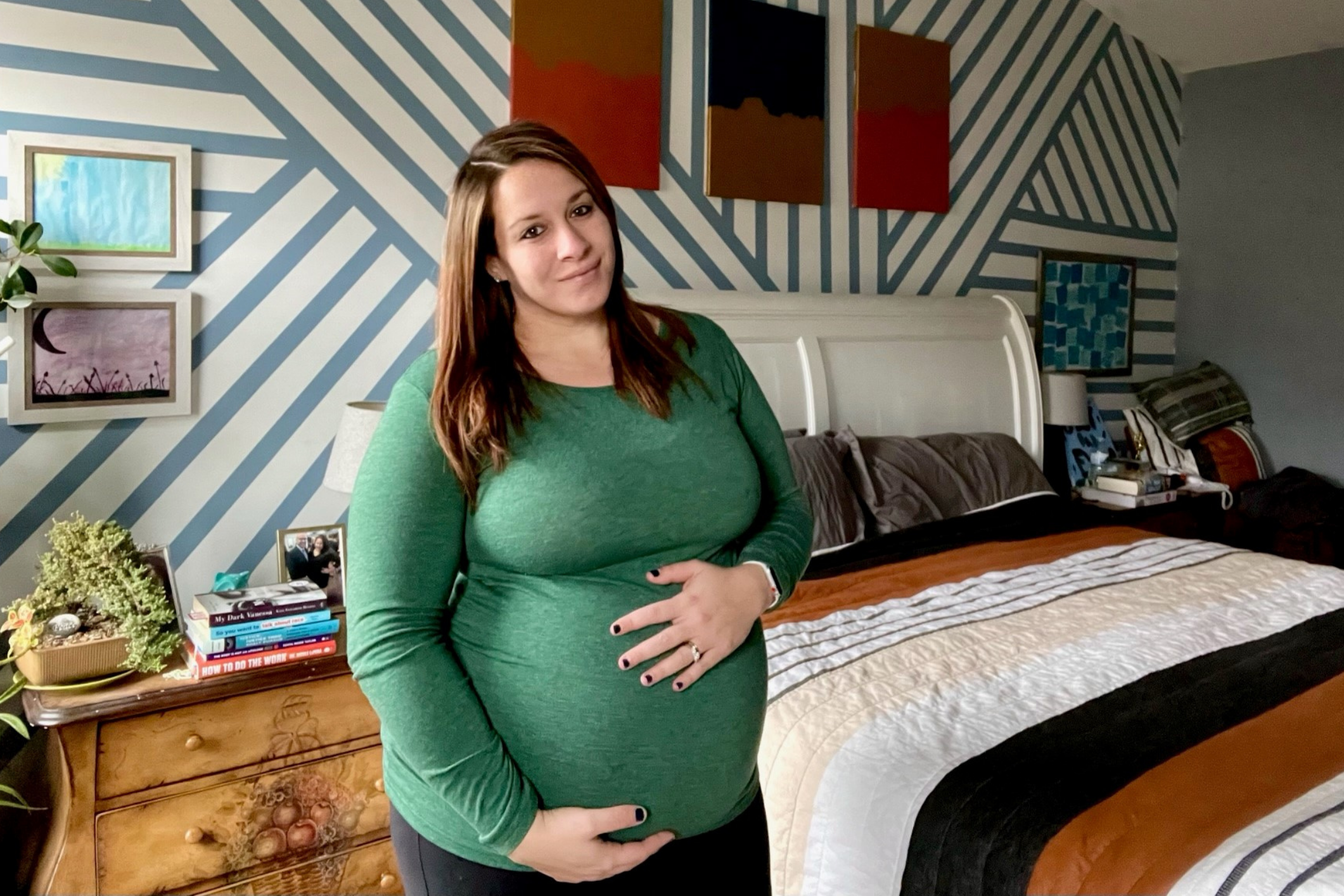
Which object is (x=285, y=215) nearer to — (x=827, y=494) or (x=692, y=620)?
(x=827, y=494)

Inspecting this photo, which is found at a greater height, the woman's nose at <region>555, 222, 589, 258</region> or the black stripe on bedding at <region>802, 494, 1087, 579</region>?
the woman's nose at <region>555, 222, 589, 258</region>

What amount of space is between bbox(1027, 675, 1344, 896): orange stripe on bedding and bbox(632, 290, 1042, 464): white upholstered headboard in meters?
1.67

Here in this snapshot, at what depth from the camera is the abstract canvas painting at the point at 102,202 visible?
2.11 metres

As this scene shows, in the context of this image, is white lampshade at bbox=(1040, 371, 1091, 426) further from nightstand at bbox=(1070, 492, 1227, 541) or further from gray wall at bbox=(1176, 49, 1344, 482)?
gray wall at bbox=(1176, 49, 1344, 482)

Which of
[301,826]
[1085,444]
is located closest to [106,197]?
[301,826]

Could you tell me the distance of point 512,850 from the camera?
0.98 m

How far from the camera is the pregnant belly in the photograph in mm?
1029

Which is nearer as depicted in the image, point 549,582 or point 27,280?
point 549,582

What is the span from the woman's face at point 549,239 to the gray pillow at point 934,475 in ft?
6.35

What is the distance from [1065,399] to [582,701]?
3.33 meters

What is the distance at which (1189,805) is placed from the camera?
147cm

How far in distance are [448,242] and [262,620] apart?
114 cm

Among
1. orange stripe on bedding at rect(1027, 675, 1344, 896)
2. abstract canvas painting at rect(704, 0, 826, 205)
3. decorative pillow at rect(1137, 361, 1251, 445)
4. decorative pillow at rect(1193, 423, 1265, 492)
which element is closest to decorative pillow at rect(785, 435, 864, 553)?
abstract canvas painting at rect(704, 0, 826, 205)

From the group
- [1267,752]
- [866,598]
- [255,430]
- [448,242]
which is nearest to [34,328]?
[255,430]
